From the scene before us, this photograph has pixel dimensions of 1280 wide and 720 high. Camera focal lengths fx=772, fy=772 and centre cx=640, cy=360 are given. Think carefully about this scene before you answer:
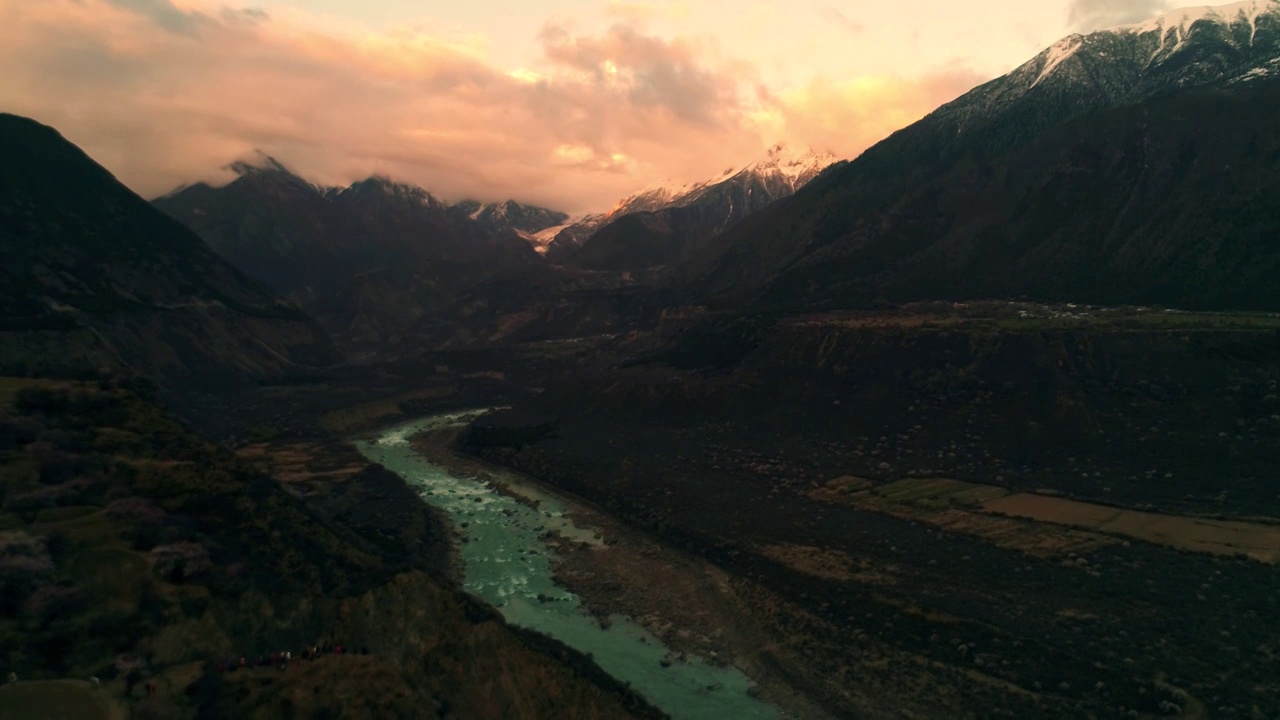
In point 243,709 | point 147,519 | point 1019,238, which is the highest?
point 1019,238

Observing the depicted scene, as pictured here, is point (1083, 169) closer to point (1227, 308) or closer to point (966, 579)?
point (1227, 308)

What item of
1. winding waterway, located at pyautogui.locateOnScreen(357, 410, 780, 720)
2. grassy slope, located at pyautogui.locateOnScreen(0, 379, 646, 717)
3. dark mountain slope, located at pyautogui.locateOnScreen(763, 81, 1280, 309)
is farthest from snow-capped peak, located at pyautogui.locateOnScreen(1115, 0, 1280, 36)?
grassy slope, located at pyautogui.locateOnScreen(0, 379, 646, 717)

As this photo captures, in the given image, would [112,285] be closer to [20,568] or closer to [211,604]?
[20,568]

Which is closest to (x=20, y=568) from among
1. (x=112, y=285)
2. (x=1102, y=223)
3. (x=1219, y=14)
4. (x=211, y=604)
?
(x=211, y=604)

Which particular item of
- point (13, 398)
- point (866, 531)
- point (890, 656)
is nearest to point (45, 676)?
point (13, 398)

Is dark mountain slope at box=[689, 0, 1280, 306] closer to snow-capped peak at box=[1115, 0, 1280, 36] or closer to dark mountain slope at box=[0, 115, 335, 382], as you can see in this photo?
snow-capped peak at box=[1115, 0, 1280, 36]

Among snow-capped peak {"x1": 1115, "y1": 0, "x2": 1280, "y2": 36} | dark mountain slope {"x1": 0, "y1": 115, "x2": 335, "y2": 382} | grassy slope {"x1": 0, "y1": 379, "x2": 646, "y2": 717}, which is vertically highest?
snow-capped peak {"x1": 1115, "y1": 0, "x2": 1280, "y2": 36}
